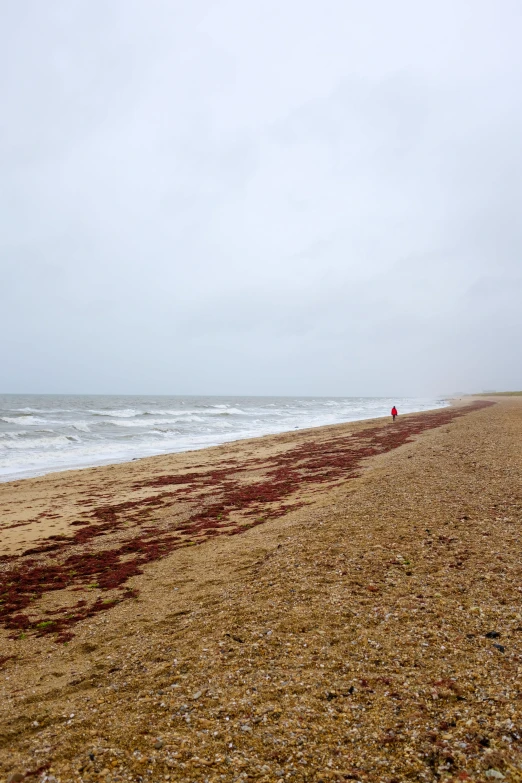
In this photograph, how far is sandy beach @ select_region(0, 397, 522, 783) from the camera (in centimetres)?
346

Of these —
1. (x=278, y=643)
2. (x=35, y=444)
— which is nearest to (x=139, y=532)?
(x=278, y=643)

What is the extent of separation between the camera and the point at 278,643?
5008mm

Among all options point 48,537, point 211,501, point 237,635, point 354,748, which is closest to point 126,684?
point 237,635

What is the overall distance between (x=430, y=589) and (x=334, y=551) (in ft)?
6.39

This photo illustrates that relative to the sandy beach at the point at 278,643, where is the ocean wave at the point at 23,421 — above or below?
above

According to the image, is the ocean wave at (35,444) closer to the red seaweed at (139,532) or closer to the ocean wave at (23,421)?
the ocean wave at (23,421)

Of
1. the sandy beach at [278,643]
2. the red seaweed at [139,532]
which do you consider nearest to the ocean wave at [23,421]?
the red seaweed at [139,532]

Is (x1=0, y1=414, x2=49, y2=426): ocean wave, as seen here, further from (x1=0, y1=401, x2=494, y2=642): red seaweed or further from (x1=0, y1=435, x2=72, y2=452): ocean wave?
(x1=0, y1=401, x2=494, y2=642): red seaweed

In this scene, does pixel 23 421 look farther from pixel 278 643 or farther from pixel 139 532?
pixel 278 643

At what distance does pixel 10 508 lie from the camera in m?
15.1

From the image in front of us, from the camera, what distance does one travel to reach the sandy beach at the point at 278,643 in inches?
136

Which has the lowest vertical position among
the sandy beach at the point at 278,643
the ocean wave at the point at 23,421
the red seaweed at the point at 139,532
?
the red seaweed at the point at 139,532

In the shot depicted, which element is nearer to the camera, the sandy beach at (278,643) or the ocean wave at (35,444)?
the sandy beach at (278,643)

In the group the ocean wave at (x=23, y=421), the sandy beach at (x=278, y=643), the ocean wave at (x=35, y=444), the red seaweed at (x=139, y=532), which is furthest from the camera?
the ocean wave at (x=23, y=421)
